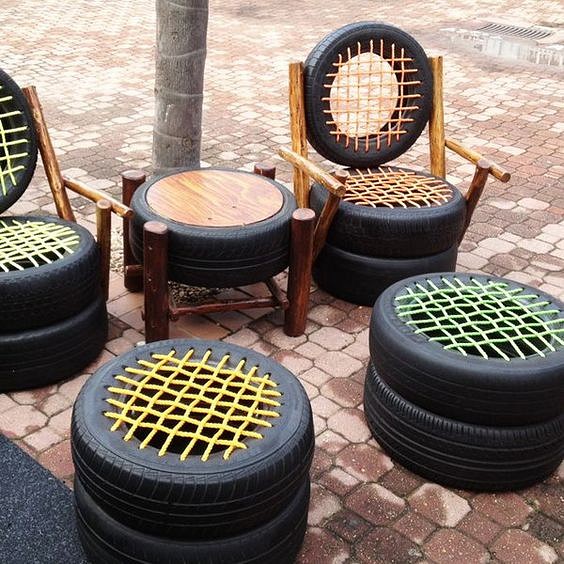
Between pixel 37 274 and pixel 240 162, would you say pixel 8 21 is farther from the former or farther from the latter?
pixel 37 274

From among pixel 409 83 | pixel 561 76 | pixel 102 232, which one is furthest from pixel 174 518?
pixel 561 76

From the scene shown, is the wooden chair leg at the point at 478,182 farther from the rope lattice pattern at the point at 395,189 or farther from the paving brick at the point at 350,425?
the paving brick at the point at 350,425

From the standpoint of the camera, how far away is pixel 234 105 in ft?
28.8

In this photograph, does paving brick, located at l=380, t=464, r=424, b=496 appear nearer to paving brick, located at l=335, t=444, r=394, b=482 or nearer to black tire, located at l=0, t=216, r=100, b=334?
paving brick, located at l=335, t=444, r=394, b=482

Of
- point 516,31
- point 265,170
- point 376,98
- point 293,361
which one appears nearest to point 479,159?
point 376,98

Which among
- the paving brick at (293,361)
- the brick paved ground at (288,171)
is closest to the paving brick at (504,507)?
the brick paved ground at (288,171)

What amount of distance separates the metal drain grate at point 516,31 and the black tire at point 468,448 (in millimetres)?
10726

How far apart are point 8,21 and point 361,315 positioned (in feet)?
32.1

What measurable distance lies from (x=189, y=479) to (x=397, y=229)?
237 centimetres

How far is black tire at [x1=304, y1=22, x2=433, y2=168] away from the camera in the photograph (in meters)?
4.90

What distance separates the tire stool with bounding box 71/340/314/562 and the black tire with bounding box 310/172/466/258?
1662mm

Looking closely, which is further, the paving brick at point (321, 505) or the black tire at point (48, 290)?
the black tire at point (48, 290)

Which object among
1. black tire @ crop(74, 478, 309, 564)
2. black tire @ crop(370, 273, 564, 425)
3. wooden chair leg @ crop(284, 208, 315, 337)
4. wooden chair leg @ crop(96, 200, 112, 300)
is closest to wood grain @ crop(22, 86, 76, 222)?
wooden chair leg @ crop(96, 200, 112, 300)

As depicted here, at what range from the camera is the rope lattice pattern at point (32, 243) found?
378 cm
